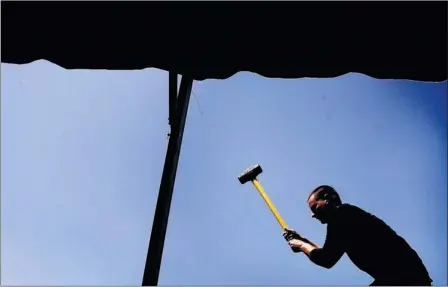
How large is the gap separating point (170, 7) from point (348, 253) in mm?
2062

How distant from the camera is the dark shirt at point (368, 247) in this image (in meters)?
2.68

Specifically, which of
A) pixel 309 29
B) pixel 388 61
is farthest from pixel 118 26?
pixel 388 61

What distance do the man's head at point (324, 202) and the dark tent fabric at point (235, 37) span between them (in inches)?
38.2

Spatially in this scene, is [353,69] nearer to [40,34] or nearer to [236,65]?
[236,65]

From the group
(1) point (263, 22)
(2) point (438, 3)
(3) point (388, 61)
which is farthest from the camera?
(3) point (388, 61)

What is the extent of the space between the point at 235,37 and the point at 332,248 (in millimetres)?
1634

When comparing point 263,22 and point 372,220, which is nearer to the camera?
point 263,22

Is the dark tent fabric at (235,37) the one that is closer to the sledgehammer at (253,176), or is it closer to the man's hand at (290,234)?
the man's hand at (290,234)

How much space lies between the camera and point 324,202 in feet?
10.6

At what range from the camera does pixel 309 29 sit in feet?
8.68

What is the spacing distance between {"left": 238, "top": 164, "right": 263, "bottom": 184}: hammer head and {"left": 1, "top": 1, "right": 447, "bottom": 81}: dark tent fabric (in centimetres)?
201

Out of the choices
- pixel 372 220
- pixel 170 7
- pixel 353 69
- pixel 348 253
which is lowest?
pixel 348 253

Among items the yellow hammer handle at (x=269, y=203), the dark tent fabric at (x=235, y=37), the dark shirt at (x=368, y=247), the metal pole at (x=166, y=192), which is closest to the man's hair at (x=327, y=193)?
the dark shirt at (x=368, y=247)

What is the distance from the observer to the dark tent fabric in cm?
254
